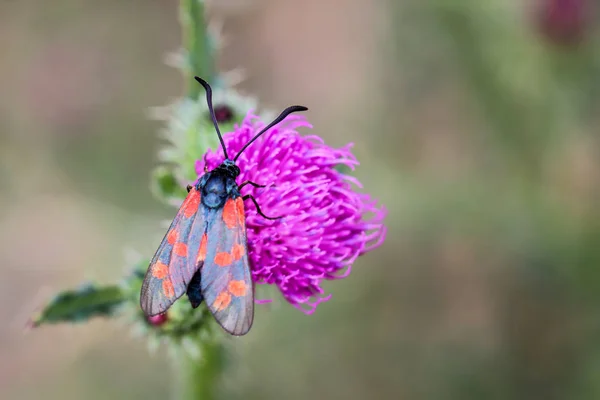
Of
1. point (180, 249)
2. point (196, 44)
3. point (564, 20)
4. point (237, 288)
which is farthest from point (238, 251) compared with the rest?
point (564, 20)

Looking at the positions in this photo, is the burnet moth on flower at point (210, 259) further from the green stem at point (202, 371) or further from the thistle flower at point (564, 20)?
the thistle flower at point (564, 20)

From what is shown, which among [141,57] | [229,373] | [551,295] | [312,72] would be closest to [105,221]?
[141,57]

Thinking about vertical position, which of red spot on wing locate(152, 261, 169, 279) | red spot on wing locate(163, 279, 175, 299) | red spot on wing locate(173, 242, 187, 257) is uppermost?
red spot on wing locate(173, 242, 187, 257)

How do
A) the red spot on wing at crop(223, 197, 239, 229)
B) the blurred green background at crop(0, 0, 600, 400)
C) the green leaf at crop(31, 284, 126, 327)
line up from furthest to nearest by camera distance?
the blurred green background at crop(0, 0, 600, 400) → the green leaf at crop(31, 284, 126, 327) → the red spot on wing at crop(223, 197, 239, 229)

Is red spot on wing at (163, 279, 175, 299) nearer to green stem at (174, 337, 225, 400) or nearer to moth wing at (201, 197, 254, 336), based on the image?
moth wing at (201, 197, 254, 336)

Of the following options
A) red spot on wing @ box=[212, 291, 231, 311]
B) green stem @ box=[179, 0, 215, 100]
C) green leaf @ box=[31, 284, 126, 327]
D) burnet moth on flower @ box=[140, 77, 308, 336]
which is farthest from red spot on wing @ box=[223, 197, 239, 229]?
green stem @ box=[179, 0, 215, 100]

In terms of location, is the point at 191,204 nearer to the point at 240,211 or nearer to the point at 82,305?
the point at 240,211

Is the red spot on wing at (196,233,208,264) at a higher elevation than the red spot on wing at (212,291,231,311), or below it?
higher
